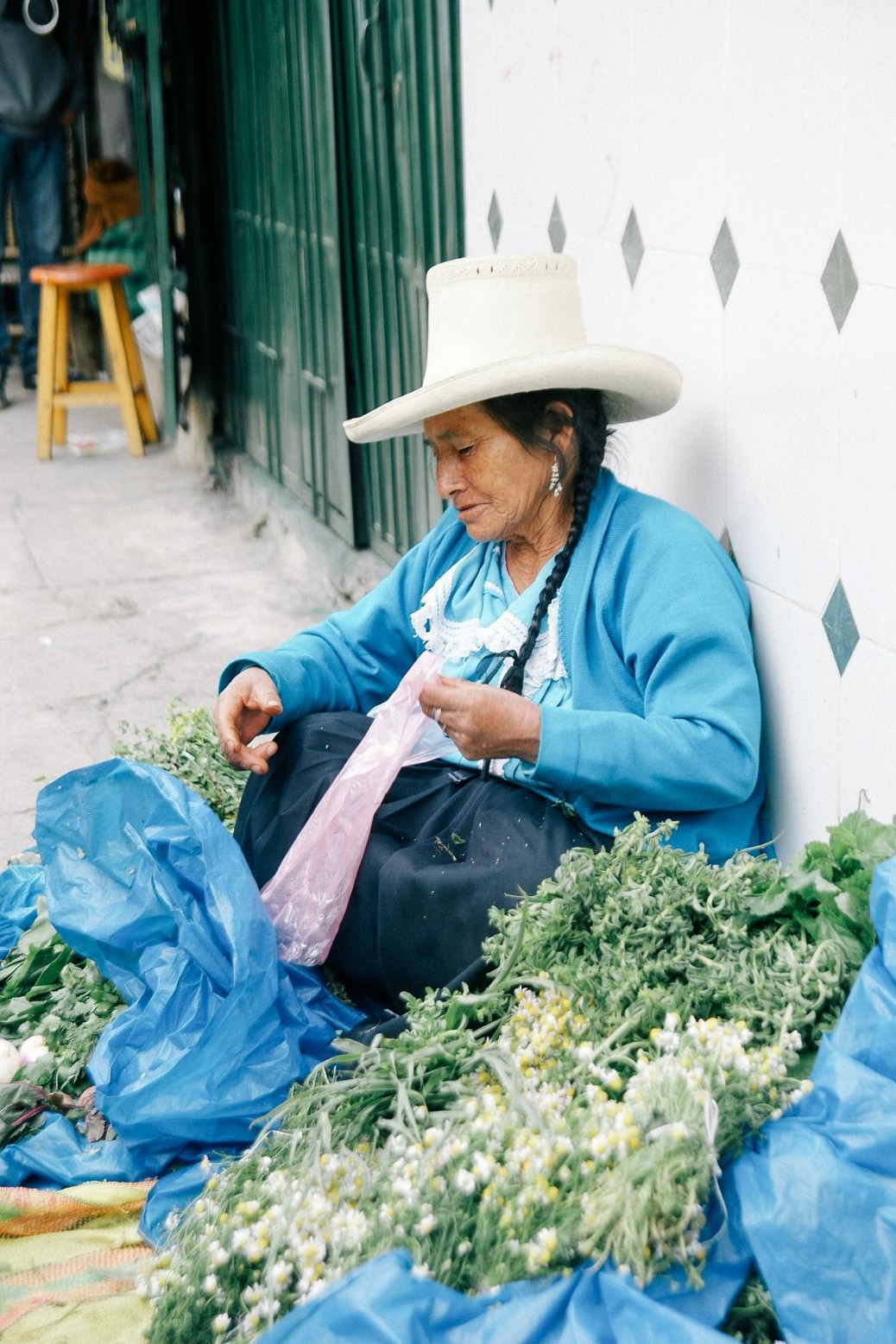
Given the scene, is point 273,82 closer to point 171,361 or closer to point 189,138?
point 189,138

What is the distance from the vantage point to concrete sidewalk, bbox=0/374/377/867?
14.1 ft

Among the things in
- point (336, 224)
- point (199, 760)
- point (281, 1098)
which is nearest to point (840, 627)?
point (281, 1098)

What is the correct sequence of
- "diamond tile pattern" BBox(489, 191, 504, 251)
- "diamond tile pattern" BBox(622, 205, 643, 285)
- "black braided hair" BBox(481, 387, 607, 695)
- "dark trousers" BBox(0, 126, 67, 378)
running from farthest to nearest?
1. "dark trousers" BBox(0, 126, 67, 378)
2. "diamond tile pattern" BBox(489, 191, 504, 251)
3. "diamond tile pattern" BBox(622, 205, 643, 285)
4. "black braided hair" BBox(481, 387, 607, 695)

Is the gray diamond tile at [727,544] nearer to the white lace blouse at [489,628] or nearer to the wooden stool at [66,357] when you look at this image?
the white lace blouse at [489,628]

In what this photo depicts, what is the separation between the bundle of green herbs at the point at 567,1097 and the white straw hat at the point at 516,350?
28.7 inches

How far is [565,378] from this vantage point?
2361 millimetres

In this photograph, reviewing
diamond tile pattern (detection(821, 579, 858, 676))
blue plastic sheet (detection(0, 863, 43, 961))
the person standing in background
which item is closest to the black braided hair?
diamond tile pattern (detection(821, 579, 858, 676))

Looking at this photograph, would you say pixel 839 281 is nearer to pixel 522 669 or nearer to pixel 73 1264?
pixel 522 669

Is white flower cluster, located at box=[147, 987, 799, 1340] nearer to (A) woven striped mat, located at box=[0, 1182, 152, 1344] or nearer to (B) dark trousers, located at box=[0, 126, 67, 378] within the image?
(A) woven striped mat, located at box=[0, 1182, 152, 1344]

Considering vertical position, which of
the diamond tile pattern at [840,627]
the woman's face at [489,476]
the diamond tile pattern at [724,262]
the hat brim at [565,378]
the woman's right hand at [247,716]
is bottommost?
the woman's right hand at [247,716]

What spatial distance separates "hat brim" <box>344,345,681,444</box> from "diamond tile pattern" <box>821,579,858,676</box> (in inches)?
17.7

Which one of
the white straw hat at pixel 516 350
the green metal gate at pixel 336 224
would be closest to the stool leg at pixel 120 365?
the green metal gate at pixel 336 224

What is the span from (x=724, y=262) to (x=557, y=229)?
702 mm

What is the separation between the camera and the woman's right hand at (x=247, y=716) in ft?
8.70
